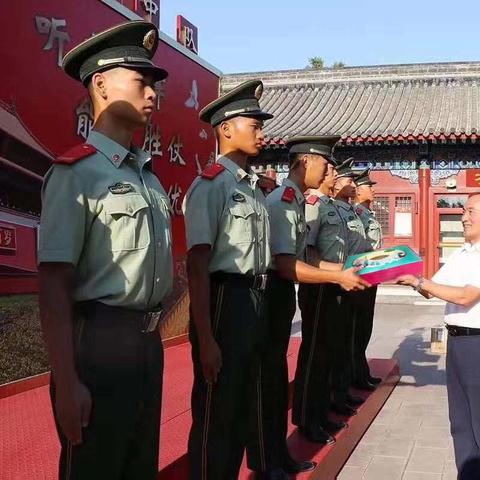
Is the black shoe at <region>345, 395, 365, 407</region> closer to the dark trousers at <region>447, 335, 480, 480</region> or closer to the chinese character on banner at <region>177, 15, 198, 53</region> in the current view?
the dark trousers at <region>447, 335, 480, 480</region>

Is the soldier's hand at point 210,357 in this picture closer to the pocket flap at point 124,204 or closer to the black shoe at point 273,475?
the pocket flap at point 124,204

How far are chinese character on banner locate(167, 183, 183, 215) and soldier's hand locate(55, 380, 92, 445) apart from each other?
407 cm

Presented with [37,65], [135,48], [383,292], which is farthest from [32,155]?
[383,292]

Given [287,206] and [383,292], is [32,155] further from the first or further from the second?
[383,292]

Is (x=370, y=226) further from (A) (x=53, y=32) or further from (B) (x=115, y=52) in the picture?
(B) (x=115, y=52)

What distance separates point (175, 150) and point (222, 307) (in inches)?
136

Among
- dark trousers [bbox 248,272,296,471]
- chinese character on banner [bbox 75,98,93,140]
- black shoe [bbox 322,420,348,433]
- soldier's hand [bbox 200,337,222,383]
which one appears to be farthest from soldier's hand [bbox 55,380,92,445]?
chinese character on banner [bbox 75,98,93,140]

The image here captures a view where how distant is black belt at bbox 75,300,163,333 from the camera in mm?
1578

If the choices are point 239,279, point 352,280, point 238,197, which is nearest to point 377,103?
point 352,280

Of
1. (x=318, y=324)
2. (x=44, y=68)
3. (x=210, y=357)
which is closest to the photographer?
(x=210, y=357)

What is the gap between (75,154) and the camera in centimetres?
158

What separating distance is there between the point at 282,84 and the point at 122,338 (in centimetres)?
1737

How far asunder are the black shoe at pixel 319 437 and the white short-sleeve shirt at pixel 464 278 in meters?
0.93

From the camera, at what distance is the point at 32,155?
3.79 meters
